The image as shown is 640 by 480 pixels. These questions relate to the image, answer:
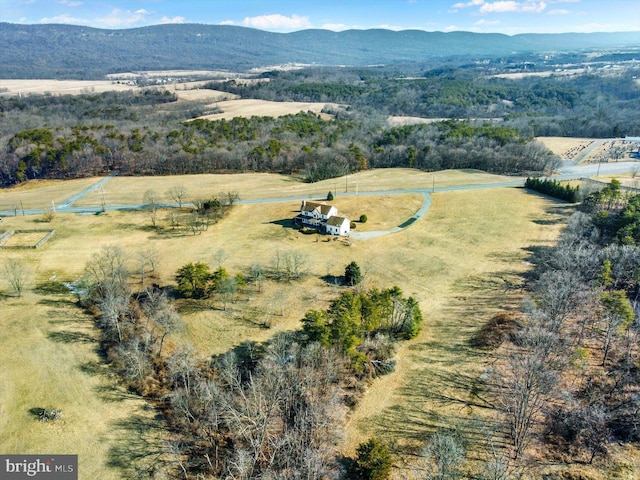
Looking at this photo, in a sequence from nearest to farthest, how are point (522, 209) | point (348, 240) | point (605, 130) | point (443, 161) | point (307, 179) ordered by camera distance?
Answer: point (348, 240) < point (522, 209) < point (307, 179) < point (443, 161) < point (605, 130)

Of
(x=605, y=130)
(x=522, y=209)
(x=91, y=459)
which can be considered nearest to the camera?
(x=91, y=459)

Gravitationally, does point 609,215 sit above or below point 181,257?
above

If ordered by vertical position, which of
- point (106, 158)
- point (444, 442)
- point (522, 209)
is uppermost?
point (106, 158)

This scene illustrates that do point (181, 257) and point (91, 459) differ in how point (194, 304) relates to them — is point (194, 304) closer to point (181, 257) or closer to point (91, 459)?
point (181, 257)

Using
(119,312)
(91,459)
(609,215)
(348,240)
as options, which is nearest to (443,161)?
(609,215)

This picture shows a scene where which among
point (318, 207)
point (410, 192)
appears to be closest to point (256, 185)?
point (318, 207)
